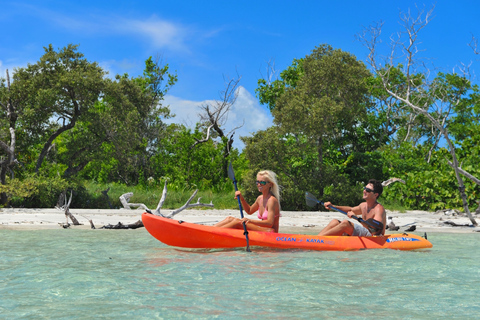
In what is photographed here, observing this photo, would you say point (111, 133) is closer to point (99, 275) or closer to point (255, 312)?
point (99, 275)

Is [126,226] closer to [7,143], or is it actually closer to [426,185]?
[7,143]

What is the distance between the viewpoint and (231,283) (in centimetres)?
558

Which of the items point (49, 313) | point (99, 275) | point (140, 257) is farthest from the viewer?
point (140, 257)

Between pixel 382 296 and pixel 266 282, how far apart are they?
1.32 metres

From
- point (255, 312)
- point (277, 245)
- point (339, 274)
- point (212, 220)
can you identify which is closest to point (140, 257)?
point (277, 245)

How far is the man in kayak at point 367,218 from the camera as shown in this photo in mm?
7484

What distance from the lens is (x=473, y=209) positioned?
611 inches

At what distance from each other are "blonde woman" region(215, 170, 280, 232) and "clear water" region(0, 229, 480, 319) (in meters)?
0.42

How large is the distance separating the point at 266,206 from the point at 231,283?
6.85 feet

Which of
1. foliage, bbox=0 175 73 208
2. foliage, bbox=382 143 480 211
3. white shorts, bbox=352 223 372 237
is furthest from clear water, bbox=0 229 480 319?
foliage, bbox=382 143 480 211

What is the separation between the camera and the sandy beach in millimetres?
11830

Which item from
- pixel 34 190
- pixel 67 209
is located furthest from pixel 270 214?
pixel 34 190

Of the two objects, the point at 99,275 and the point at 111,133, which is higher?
the point at 111,133

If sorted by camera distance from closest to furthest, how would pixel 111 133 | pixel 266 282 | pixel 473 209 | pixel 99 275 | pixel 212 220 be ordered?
pixel 266 282 < pixel 99 275 < pixel 212 220 < pixel 473 209 < pixel 111 133
